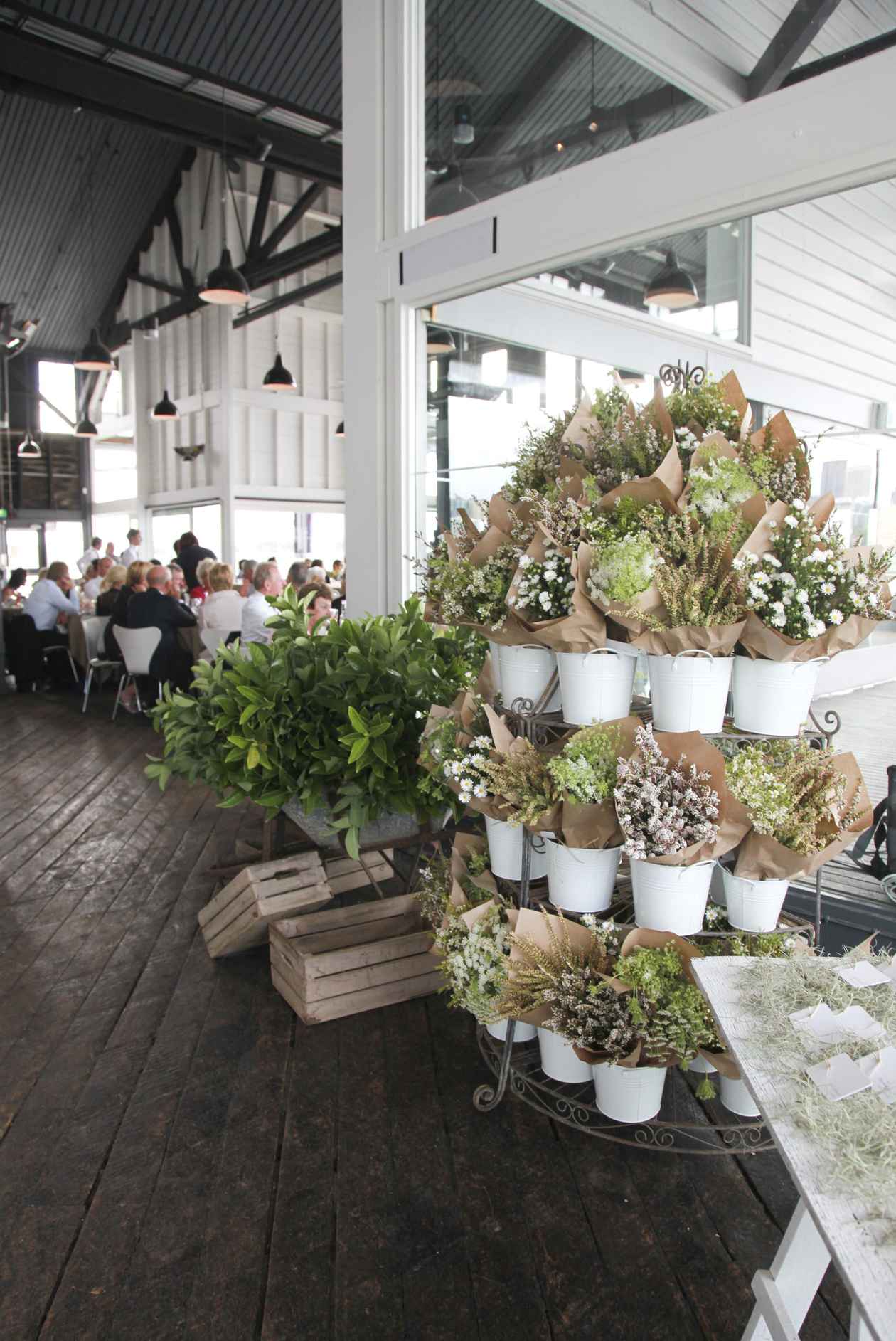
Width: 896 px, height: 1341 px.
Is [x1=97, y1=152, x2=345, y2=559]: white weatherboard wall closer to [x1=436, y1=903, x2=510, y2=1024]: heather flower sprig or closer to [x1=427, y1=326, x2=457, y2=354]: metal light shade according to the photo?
[x1=427, y1=326, x2=457, y2=354]: metal light shade

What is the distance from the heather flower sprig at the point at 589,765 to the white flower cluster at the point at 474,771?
21cm

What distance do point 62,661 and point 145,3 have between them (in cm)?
617

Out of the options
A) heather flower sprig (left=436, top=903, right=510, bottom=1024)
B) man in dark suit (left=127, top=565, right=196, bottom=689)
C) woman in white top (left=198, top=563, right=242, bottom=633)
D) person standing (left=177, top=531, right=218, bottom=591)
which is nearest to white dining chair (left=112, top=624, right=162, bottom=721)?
man in dark suit (left=127, top=565, right=196, bottom=689)

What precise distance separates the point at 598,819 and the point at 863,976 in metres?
0.65

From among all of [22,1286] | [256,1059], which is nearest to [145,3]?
[256,1059]

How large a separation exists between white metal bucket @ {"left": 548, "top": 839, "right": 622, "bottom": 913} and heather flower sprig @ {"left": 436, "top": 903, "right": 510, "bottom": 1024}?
0.65 feet

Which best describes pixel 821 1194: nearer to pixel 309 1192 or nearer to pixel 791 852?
pixel 791 852

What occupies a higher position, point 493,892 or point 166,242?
point 166,242

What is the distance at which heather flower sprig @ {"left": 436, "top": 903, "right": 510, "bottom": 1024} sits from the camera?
2330mm

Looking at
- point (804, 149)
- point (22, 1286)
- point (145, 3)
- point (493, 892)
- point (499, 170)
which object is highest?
point (145, 3)

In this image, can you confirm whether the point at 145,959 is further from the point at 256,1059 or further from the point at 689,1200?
the point at 689,1200

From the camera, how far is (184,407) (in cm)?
1592

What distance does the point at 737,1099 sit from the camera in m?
2.29

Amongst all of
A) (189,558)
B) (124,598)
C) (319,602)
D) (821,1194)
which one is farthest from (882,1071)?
(189,558)
